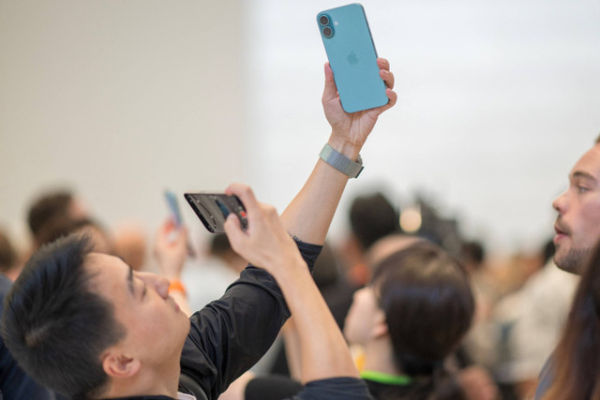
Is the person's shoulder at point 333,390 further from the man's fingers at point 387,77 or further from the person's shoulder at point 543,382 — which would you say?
the man's fingers at point 387,77

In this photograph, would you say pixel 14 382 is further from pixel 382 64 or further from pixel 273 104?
pixel 273 104

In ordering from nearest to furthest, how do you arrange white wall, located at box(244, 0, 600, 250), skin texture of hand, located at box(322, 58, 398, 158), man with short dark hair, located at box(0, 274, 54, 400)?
skin texture of hand, located at box(322, 58, 398, 158)
man with short dark hair, located at box(0, 274, 54, 400)
white wall, located at box(244, 0, 600, 250)

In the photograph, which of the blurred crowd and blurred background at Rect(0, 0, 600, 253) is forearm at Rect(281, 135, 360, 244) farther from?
blurred background at Rect(0, 0, 600, 253)

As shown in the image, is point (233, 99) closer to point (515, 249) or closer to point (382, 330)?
point (515, 249)

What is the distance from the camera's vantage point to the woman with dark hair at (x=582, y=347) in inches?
39.2

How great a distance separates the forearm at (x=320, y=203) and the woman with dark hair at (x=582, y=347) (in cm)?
49

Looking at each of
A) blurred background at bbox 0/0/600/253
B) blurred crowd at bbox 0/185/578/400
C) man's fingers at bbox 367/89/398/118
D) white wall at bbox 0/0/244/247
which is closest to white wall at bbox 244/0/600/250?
blurred background at bbox 0/0/600/253

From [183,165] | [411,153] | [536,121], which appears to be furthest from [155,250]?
[536,121]

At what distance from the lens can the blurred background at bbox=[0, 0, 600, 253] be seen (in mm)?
6242

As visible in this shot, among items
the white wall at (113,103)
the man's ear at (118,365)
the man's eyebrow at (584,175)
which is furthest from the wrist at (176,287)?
the white wall at (113,103)

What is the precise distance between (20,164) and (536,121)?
4.88 metres

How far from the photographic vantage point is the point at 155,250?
1.87 m

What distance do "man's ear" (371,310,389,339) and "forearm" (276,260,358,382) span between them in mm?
809

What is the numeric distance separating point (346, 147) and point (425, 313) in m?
0.57
